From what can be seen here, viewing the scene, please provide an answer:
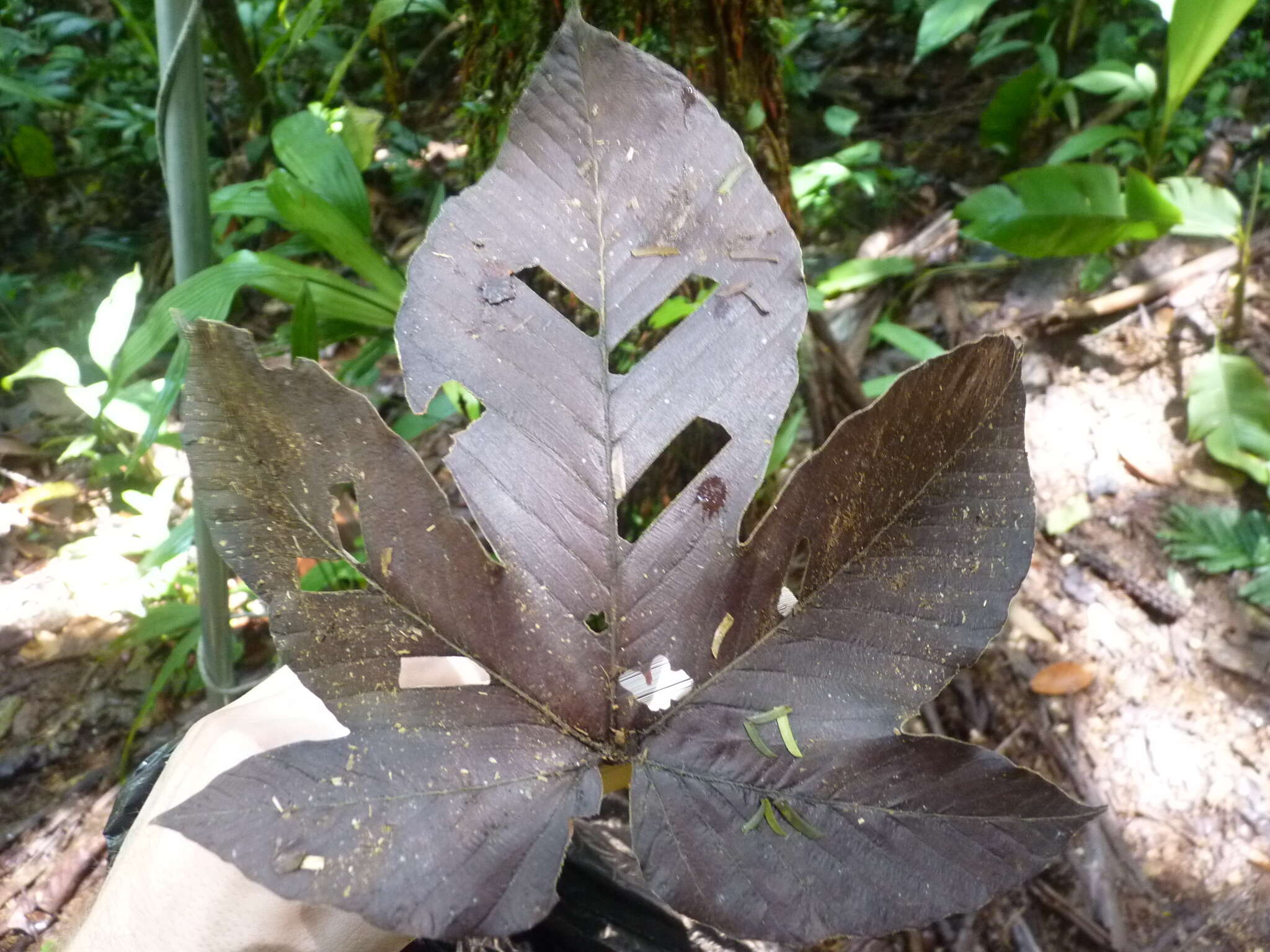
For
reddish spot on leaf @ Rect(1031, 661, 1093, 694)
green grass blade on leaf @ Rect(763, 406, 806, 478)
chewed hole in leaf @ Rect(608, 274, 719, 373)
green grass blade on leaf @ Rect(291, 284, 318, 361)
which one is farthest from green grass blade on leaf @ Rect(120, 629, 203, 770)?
reddish spot on leaf @ Rect(1031, 661, 1093, 694)

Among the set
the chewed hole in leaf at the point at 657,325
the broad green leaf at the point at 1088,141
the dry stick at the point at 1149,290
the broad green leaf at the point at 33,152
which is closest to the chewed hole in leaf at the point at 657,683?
the chewed hole in leaf at the point at 657,325

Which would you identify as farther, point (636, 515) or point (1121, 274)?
point (1121, 274)

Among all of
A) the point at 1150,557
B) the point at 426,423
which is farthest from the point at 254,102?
the point at 1150,557

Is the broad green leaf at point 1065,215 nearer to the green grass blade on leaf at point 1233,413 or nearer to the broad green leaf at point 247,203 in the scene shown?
the green grass blade on leaf at point 1233,413

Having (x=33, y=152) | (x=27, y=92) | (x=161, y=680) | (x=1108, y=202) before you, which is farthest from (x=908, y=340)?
(x=33, y=152)

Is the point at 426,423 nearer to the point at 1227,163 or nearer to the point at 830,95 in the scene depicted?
the point at 830,95

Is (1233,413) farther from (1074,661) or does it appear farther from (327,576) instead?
(327,576)

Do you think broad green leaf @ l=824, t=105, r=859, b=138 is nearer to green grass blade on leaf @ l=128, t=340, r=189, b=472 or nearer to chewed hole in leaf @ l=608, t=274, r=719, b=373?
chewed hole in leaf @ l=608, t=274, r=719, b=373
